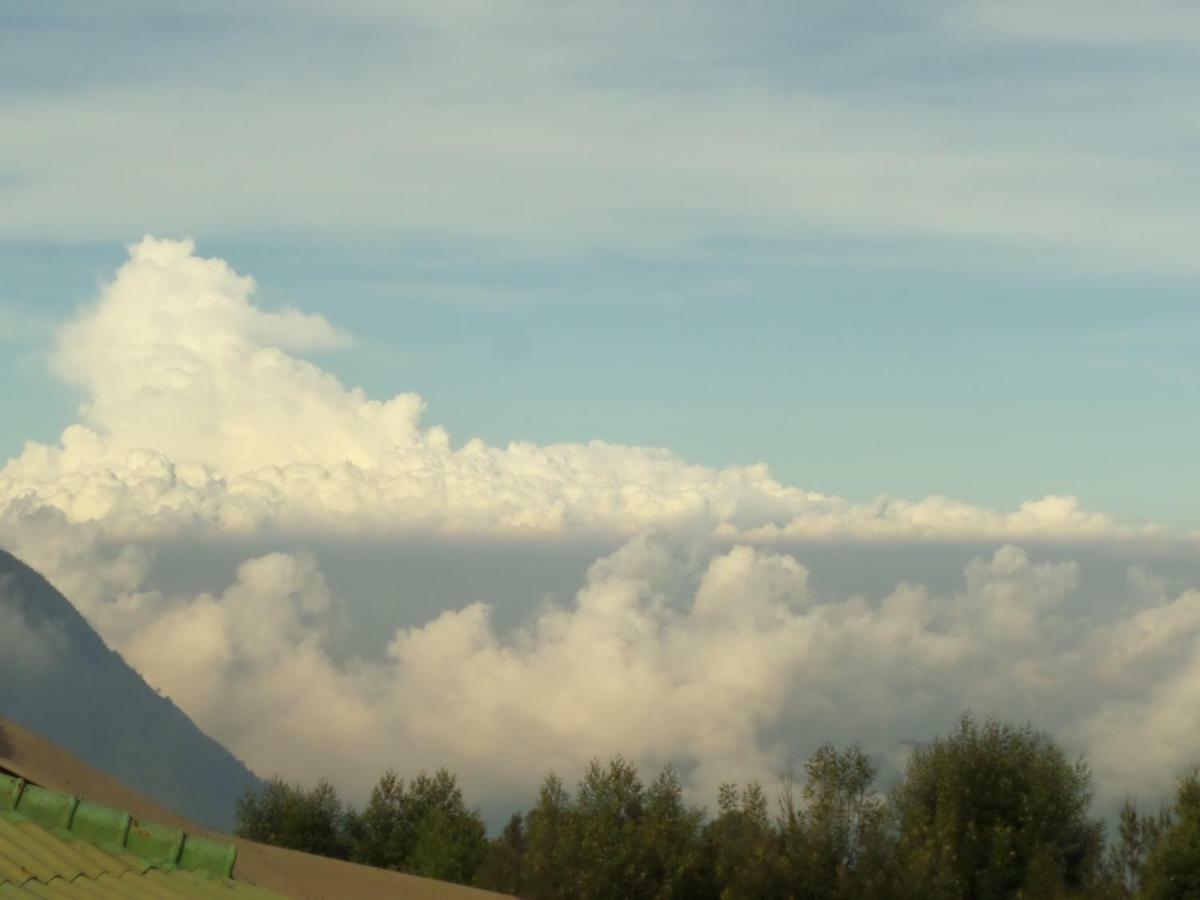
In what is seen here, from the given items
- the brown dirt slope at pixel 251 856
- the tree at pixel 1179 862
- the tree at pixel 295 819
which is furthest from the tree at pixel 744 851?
the tree at pixel 295 819

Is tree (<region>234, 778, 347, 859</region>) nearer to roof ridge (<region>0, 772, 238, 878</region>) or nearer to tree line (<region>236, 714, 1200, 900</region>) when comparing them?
tree line (<region>236, 714, 1200, 900</region>)

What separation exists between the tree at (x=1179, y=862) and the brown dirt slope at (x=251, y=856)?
4305 cm

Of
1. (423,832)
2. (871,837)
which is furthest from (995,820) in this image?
(423,832)

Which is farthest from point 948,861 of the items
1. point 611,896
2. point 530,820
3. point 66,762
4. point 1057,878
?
point 66,762

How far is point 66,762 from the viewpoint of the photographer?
1754 inches

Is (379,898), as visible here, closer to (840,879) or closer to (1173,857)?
(840,879)

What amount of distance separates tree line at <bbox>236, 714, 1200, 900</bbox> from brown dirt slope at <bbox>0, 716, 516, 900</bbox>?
30.8 metres

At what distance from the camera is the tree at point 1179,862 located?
248ft

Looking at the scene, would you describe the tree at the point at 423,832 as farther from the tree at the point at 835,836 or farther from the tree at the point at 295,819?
the tree at the point at 835,836

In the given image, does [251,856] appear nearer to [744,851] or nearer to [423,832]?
[744,851]

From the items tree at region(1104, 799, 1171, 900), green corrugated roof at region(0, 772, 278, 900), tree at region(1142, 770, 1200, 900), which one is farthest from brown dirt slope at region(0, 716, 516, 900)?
tree at region(1104, 799, 1171, 900)

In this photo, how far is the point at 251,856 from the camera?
1793 inches

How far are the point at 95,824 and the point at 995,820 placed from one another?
83513 millimetres

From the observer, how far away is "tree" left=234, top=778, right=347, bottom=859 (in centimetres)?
13312
